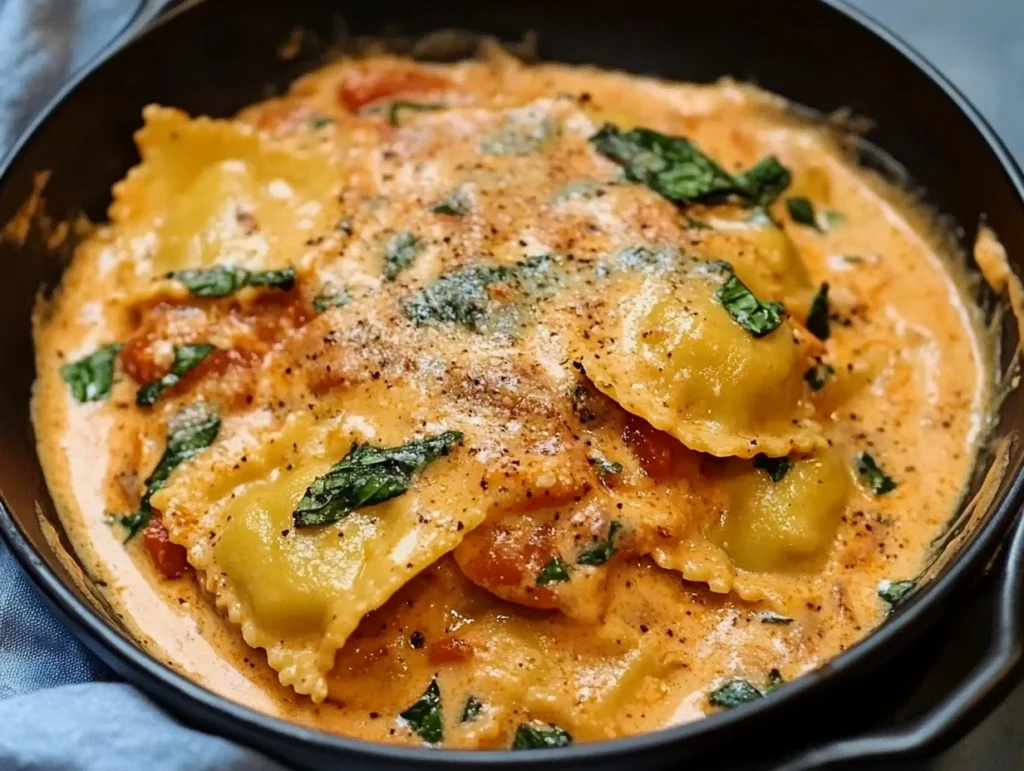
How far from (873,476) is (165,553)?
2.06 metres

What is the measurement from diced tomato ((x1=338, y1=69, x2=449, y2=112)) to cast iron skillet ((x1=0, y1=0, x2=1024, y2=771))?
0.23 m

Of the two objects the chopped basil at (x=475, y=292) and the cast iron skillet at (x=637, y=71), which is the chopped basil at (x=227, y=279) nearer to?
the chopped basil at (x=475, y=292)

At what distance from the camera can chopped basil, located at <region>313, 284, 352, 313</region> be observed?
11.0 ft

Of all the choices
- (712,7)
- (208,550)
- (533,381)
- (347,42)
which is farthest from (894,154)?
(208,550)

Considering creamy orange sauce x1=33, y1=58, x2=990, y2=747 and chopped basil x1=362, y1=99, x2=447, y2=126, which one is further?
chopped basil x1=362, y1=99, x2=447, y2=126

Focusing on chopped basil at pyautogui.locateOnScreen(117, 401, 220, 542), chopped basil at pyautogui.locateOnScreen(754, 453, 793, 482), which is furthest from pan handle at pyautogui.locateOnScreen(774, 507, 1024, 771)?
chopped basil at pyautogui.locateOnScreen(117, 401, 220, 542)

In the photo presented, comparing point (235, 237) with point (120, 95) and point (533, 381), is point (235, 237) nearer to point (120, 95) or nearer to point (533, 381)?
point (120, 95)

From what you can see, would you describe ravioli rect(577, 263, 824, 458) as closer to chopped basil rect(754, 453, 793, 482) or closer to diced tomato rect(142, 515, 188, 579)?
chopped basil rect(754, 453, 793, 482)

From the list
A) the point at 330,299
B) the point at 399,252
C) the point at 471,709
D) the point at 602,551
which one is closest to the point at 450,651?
the point at 471,709

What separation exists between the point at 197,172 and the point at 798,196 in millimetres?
2206

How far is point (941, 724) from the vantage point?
2316 mm

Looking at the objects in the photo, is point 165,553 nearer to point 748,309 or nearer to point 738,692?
point 738,692

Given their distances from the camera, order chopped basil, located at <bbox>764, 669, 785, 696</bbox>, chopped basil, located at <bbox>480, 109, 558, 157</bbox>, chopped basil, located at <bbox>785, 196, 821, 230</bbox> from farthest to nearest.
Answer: chopped basil, located at <bbox>785, 196, 821, 230</bbox>, chopped basil, located at <bbox>480, 109, 558, 157</bbox>, chopped basil, located at <bbox>764, 669, 785, 696</bbox>

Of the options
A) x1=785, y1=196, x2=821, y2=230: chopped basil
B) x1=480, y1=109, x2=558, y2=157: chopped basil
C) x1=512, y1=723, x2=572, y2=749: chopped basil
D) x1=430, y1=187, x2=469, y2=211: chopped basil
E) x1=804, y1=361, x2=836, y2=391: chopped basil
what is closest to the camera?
x1=512, y1=723, x2=572, y2=749: chopped basil
